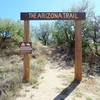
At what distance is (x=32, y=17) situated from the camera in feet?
31.7

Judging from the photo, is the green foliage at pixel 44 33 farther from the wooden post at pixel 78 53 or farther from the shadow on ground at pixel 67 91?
the shadow on ground at pixel 67 91

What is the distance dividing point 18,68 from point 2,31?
5871mm

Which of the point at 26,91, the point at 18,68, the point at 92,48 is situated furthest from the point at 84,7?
the point at 26,91

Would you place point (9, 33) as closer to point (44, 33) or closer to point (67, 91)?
point (67, 91)

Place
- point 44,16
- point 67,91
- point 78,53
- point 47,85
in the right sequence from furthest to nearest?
point 78,53
point 44,16
point 47,85
point 67,91

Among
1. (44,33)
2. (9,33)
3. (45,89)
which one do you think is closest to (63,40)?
(9,33)

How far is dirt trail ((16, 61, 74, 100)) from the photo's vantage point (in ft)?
26.3

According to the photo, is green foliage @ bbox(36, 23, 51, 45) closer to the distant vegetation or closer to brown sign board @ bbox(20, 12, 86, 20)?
the distant vegetation

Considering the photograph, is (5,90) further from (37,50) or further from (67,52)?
(67,52)

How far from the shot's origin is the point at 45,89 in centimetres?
880

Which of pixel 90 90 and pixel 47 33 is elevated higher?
pixel 47 33

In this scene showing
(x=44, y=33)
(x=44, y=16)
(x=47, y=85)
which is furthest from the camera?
(x=44, y=33)

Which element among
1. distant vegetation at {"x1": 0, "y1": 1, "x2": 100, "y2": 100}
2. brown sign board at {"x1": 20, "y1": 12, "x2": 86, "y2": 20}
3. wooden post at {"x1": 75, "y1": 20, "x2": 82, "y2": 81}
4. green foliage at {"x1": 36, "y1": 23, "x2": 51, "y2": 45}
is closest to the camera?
brown sign board at {"x1": 20, "y1": 12, "x2": 86, "y2": 20}

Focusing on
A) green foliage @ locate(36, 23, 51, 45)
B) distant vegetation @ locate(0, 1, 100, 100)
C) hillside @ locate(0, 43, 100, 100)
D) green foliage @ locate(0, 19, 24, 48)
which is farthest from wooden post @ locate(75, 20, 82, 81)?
green foliage @ locate(36, 23, 51, 45)
